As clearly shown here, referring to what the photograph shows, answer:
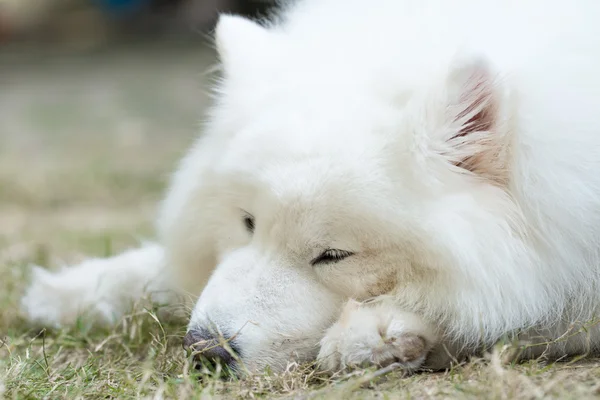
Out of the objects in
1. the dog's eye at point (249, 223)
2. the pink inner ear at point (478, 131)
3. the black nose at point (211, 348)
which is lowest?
the black nose at point (211, 348)

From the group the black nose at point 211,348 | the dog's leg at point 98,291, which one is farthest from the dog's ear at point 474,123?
the dog's leg at point 98,291

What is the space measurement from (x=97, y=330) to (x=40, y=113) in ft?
20.8

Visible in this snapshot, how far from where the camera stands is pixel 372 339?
2207 millimetres

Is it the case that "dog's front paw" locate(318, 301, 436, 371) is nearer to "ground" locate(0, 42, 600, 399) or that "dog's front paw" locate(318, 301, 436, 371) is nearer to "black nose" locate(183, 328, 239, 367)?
"ground" locate(0, 42, 600, 399)

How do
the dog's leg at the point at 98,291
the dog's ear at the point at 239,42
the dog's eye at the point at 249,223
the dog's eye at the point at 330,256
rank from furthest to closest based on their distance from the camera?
the dog's leg at the point at 98,291
the dog's ear at the point at 239,42
the dog's eye at the point at 249,223
the dog's eye at the point at 330,256

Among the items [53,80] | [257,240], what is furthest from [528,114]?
[53,80]

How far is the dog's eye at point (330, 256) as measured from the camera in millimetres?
2258

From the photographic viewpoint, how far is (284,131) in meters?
2.31

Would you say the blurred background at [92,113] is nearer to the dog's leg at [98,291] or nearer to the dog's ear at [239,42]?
the dog's leg at [98,291]

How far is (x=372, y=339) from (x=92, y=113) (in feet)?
23.4

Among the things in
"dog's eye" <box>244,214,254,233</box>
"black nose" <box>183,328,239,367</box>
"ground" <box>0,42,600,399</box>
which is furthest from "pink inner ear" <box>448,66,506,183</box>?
"black nose" <box>183,328,239,367</box>

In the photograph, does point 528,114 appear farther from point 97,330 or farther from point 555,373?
point 97,330

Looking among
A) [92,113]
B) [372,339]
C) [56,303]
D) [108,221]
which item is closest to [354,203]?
[372,339]

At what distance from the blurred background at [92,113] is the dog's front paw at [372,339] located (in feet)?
4.59
